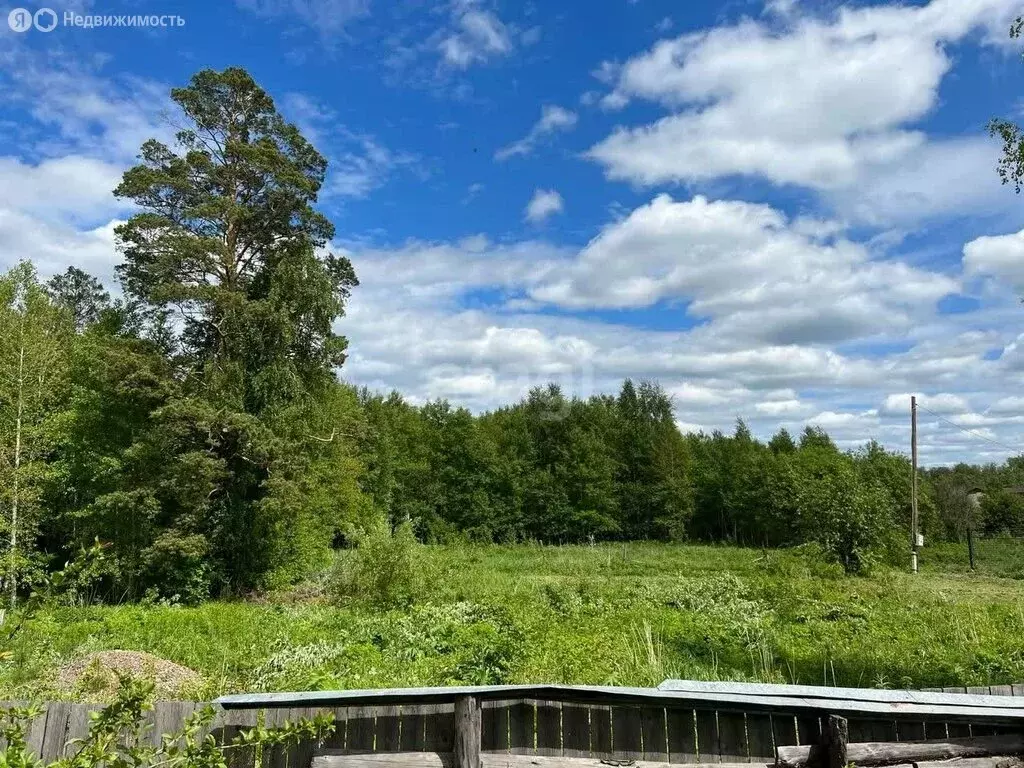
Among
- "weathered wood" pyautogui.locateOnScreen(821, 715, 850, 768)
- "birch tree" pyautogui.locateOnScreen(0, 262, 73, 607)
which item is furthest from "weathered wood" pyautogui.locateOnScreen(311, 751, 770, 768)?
"birch tree" pyautogui.locateOnScreen(0, 262, 73, 607)

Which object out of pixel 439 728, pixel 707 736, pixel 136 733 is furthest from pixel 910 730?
pixel 136 733

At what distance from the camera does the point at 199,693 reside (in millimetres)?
7125

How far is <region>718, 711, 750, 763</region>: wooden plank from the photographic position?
359 centimetres

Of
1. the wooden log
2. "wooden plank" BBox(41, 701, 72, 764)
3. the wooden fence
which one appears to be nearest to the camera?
the wooden log

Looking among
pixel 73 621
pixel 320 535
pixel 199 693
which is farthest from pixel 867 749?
pixel 320 535

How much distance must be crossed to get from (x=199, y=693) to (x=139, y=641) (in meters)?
5.21

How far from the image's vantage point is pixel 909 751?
3.46 meters

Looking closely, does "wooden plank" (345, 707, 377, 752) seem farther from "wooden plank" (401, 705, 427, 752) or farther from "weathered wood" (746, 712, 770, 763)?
"weathered wood" (746, 712, 770, 763)

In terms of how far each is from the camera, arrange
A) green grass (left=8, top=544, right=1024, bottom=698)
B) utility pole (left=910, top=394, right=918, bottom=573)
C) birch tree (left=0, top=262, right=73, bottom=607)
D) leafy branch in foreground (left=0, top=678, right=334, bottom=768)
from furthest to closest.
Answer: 1. utility pole (left=910, top=394, right=918, bottom=573)
2. birch tree (left=0, top=262, right=73, bottom=607)
3. green grass (left=8, top=544, right=1024, bottom=698)
4. leafy branch in foreground (left=0, top=678, right=334, bottom=768)

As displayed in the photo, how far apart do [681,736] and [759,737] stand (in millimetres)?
401

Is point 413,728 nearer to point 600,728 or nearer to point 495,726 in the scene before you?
point 495,726

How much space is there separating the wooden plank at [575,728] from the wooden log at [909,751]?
951mm

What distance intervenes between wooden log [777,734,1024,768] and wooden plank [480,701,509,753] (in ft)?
4.44

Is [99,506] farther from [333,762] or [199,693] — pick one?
[333,762]
